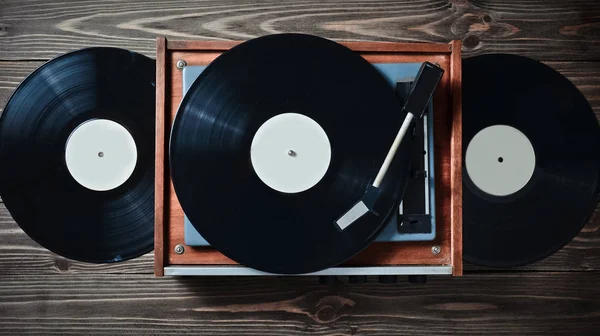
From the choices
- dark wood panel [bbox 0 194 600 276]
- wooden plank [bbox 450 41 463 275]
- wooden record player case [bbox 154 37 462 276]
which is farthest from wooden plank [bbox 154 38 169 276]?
wooden plank [bbox 450 41 463 275]

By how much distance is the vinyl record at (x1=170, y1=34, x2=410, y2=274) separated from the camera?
27.2 inches

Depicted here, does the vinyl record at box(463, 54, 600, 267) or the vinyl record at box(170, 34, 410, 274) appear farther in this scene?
the vinyl record at box(463, 54, 600, 267)

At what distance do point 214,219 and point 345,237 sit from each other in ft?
0.64

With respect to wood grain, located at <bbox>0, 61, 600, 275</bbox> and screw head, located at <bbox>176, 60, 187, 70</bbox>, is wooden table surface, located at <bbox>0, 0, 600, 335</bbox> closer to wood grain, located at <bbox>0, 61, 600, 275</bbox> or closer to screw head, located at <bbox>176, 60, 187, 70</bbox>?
wood grain, located at <bbox>0, 61, 600, 275</bbox>

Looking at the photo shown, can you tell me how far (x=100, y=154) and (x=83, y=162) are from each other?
35 millimetres

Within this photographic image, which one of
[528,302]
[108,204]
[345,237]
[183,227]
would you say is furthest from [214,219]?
[528,302]

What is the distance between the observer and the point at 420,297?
962 mm

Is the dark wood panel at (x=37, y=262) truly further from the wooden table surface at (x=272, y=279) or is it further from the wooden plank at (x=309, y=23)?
the wooden plank at (x=309, y=23)

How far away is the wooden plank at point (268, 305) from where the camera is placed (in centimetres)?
95

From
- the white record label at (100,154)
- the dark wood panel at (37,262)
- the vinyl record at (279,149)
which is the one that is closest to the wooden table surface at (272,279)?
the dark wood panel at (37,262)

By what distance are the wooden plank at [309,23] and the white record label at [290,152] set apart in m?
0.35

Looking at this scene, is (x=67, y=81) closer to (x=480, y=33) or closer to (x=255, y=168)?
(x=255, y=168)

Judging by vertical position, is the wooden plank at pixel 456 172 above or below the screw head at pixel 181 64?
below

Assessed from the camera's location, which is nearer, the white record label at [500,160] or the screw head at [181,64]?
the screw head at [181,64]
